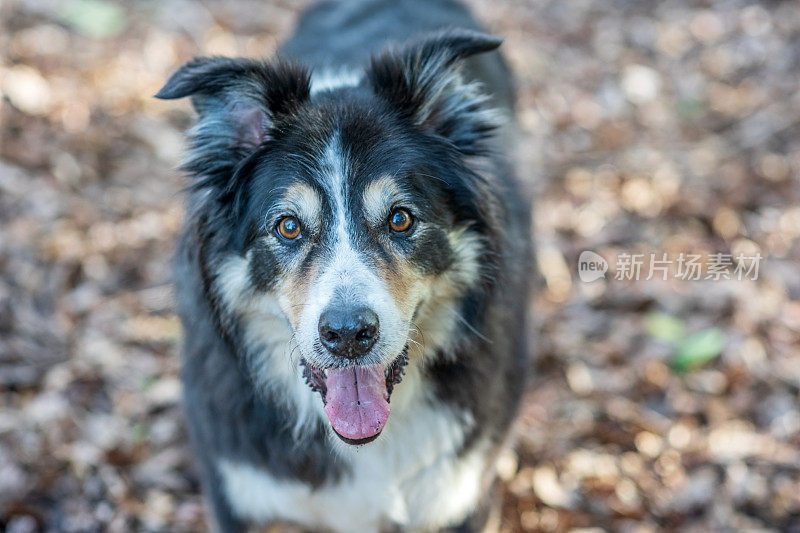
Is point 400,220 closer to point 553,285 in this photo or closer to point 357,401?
point 357,401

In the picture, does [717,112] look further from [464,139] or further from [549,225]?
[464,139]

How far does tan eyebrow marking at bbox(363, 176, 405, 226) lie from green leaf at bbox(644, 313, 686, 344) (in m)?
3.03

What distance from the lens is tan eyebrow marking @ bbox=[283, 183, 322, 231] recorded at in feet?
9.93

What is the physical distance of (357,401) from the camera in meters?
2.98

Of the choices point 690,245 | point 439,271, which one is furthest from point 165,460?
point 690,245

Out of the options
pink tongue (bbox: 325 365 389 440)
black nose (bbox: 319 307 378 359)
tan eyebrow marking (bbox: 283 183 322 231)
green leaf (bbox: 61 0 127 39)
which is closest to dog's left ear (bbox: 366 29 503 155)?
tan eyebrow marking (bbox: 283 183 322 231)

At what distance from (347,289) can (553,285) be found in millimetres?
3352

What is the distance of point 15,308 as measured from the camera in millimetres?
4941

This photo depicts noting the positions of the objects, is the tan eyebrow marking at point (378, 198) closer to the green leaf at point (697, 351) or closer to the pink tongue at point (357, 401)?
the pink tongue at point (357, 401)

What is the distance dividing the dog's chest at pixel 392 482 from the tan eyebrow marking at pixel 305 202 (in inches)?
34.7

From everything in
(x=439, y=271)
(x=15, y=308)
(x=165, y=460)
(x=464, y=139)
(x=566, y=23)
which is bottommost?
(x=165, y=460)

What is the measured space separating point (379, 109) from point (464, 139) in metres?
0.40

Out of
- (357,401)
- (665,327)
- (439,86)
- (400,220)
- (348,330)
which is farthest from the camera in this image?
(665,327)

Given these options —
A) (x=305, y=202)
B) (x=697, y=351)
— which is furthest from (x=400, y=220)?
(x=697, y=351)
